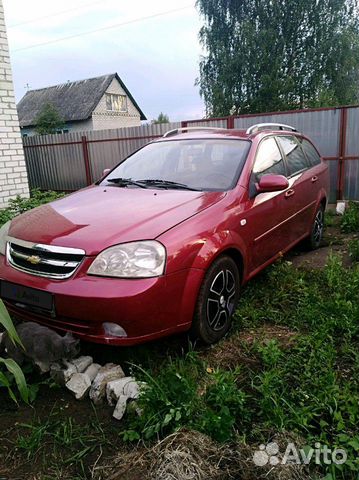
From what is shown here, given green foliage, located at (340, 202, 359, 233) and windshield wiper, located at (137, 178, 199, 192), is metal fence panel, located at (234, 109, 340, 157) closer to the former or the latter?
green foliage, located at (340, 202, 359, 233)

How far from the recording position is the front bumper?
2240 mm

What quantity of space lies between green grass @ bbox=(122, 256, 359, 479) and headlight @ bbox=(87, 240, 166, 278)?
58cm

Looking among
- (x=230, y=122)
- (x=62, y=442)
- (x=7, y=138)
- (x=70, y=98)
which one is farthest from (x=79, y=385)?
(x=70, y=98)

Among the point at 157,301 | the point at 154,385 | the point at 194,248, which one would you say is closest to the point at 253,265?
the point at 194,248

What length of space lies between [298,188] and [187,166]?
4.66 ft

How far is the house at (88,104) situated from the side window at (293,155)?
97.7ft

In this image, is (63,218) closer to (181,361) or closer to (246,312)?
(181,361)

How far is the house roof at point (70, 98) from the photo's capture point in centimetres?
3281

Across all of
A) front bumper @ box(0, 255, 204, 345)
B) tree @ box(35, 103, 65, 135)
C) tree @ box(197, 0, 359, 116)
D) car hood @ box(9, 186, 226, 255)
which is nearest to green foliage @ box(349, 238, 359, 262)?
car hood @ box(9, 186, 226, 255)

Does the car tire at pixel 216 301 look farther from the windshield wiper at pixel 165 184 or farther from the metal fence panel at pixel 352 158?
the metal fence panel at pixel 352 158

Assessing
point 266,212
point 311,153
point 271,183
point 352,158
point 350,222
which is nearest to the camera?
point 271,183

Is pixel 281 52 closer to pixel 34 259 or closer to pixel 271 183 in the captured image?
pixel 271 183

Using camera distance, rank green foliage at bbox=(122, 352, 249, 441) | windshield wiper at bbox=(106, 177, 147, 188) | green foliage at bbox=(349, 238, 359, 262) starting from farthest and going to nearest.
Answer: green foliage at bbox=(349, 238, 359, 262)
windshield wiper at bbox=(106, 177, 147, 188)
green foliage at bbox=(122, 352, 249, 441)

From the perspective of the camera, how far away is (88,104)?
108 ft
